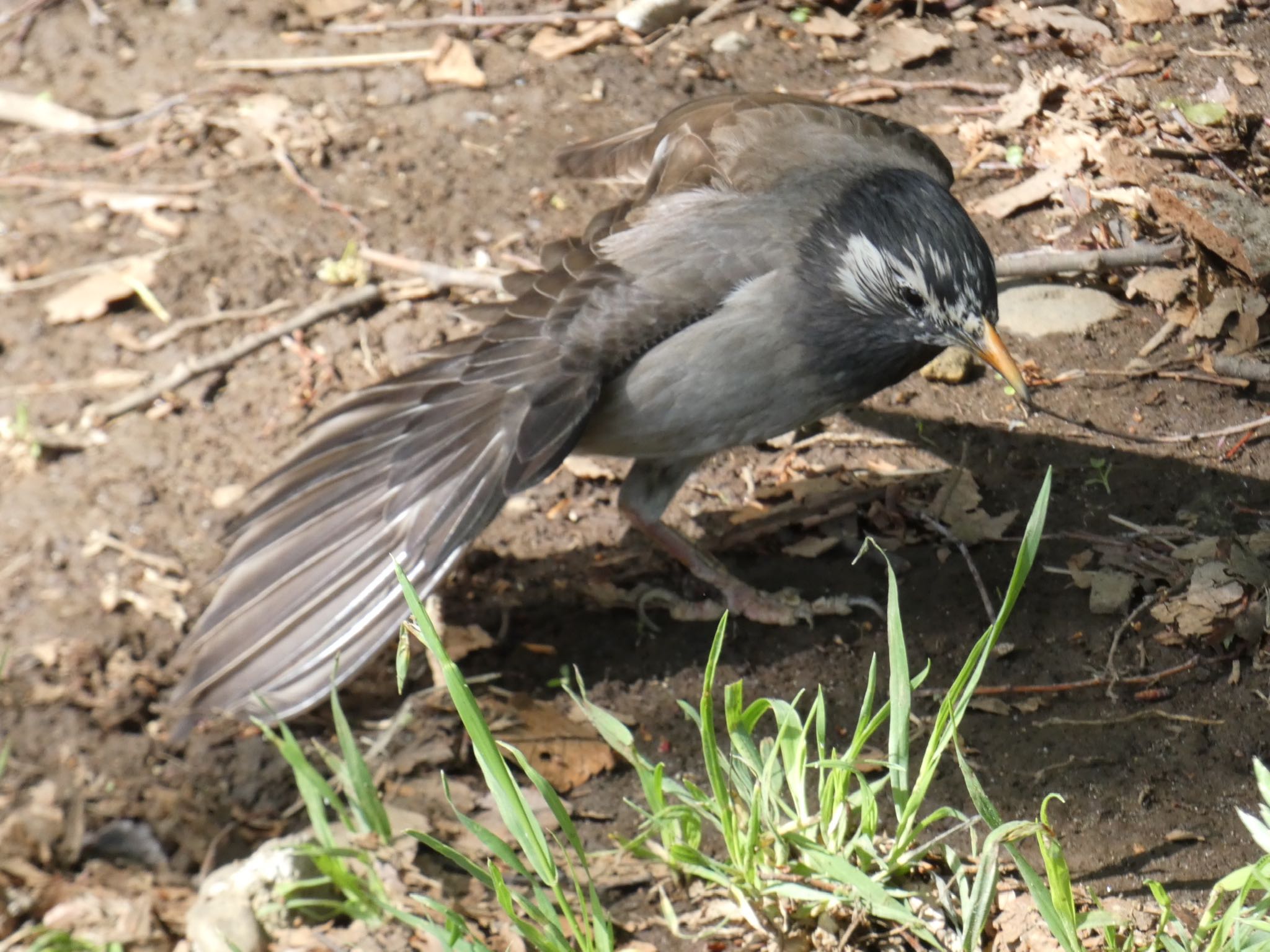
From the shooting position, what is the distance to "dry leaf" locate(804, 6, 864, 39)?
6.04 meters

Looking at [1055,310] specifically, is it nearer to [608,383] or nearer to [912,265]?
[912,265]

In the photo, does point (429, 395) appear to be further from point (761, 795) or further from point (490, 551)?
point (761, 795)

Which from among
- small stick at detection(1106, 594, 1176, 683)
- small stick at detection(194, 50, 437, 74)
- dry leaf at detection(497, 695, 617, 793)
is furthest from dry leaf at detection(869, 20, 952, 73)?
dry leaf at detection(497, 695, 617, 793)

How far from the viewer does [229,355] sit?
506cm

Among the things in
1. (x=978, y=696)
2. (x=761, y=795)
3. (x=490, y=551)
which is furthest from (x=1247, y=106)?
(x=761, y=795)

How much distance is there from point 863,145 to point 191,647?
8.53 feet

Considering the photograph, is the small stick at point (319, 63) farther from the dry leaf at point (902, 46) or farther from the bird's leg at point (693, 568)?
the bird's leg at point (693, 568)

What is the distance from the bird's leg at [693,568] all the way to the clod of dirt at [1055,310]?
1.31 m

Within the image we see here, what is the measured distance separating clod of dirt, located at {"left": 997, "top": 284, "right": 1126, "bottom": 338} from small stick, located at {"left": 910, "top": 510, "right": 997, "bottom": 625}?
92cm

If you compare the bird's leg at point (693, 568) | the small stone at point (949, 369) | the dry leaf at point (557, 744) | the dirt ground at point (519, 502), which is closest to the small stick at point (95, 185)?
the dirt ground at point (519, 502)

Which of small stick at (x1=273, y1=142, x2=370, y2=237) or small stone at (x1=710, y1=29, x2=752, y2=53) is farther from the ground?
small stone at (x1=710, y1=29, x2=752, y2=53)

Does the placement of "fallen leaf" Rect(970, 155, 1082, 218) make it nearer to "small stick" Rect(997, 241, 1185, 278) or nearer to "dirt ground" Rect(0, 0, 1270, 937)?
"dirt ground" Rect(0, 0, 1270, 937)

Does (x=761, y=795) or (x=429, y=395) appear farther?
(x=429, y=395)

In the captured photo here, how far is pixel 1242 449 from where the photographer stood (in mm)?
4121
